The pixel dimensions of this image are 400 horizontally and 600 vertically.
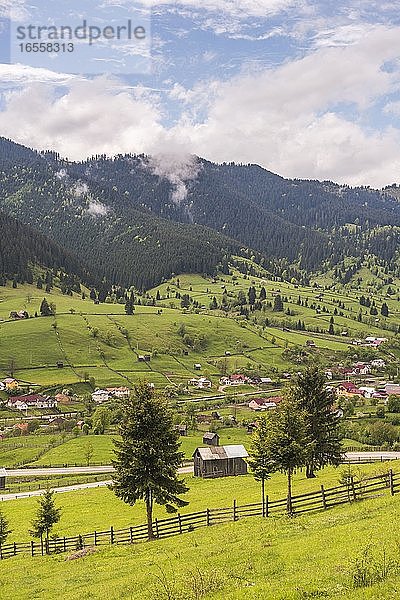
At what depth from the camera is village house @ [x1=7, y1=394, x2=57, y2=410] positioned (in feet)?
524

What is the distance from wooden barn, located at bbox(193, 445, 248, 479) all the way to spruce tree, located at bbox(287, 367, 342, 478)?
880 inches

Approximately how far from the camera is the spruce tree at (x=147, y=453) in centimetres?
3919

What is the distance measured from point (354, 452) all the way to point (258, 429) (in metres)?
63.4

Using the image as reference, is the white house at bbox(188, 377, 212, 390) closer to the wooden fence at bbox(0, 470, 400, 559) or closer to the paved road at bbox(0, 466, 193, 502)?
the paved road at bbox(0, 466, 193, 502)

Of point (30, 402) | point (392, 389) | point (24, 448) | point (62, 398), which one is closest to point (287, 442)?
point (24, 448)

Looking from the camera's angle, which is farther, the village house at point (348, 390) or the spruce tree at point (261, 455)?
the village house at point (348, 390)

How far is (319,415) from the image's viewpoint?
6309 centimetres

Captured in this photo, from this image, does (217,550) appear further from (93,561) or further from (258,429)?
(258,429)

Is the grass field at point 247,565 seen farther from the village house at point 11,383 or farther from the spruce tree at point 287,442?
the village house at point 11,383

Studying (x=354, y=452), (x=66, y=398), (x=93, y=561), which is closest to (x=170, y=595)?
(x=93, y=561)

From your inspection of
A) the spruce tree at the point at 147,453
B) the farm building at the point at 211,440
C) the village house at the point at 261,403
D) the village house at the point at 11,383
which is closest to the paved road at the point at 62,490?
the farm building at the point at 211,440

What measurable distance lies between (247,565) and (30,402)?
148950 mm

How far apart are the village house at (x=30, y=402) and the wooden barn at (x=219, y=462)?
8688 cm

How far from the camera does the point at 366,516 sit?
29.9 m
